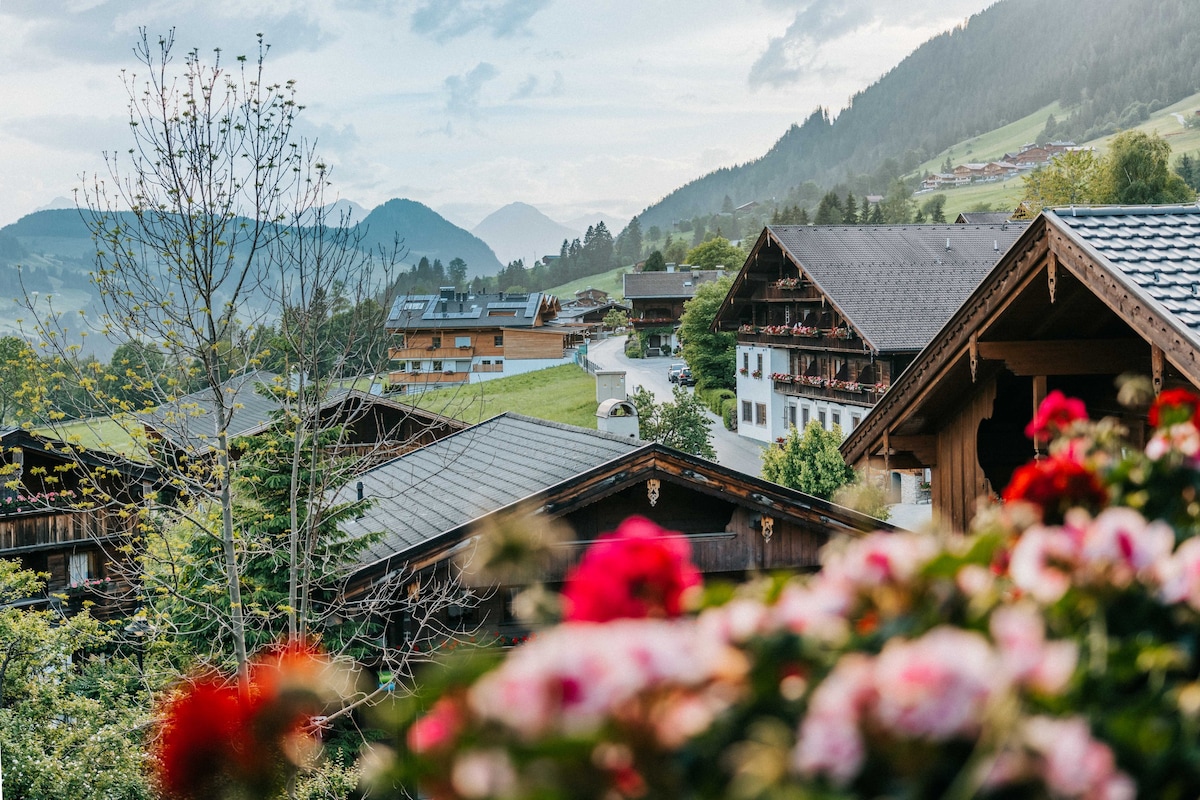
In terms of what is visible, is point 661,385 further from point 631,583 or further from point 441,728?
point 441,728

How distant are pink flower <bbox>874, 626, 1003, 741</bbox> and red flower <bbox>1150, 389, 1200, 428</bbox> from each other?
821mm

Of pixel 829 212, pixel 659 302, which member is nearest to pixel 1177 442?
pixel 659 302

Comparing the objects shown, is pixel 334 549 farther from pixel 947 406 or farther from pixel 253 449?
pixel 947 406

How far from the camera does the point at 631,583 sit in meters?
0.83

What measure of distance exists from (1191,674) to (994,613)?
11.4 inches

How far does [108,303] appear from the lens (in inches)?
280

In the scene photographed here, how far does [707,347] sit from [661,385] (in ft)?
12.9

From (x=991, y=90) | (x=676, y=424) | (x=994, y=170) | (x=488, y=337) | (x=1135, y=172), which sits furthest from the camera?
(x=991, y=90)

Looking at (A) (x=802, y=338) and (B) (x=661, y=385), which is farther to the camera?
(B) (x=661, y=385)

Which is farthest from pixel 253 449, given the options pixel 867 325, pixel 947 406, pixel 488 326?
pixel 488 326

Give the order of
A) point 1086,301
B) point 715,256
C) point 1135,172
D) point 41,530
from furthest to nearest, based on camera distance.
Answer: point 715,256 < point 1135,172 < point 41,530 < point 1086,301

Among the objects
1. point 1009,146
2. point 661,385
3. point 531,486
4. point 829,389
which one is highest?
point 1009,146

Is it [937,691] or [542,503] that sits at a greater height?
[937,691]

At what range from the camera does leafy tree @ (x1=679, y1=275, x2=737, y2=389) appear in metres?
30.8
